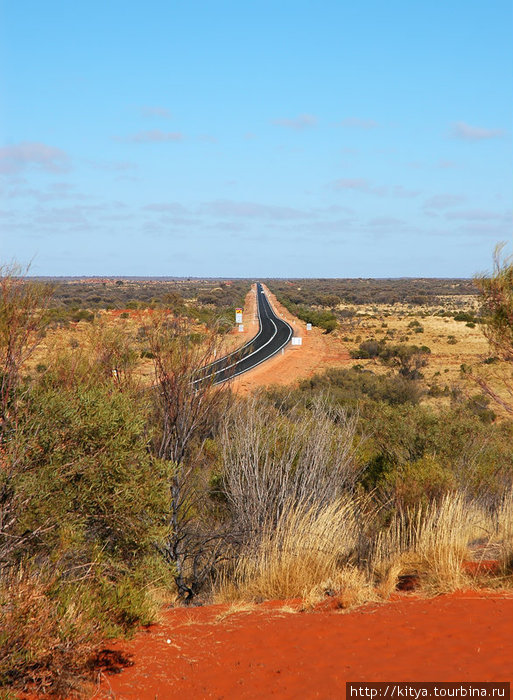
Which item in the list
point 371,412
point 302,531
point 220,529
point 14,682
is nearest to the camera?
point 14,682

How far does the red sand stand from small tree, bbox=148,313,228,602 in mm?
1653

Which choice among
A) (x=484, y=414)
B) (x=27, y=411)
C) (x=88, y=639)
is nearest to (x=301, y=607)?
(x=88, y=639)

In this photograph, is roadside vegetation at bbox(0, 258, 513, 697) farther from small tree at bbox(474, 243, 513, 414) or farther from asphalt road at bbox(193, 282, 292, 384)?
asphalt road at bbox(193, 282, 292, 384)

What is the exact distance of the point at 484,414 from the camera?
850 inches

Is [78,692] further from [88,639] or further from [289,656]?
[289,656]

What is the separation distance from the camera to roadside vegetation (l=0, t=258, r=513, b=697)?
5.38m

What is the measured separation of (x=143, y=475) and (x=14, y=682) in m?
2.44

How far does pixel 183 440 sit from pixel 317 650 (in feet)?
11.8

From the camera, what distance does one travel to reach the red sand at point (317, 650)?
4.89 meters

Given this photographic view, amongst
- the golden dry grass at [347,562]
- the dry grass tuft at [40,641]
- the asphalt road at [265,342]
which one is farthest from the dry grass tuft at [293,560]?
the asphalt road at [265,342]

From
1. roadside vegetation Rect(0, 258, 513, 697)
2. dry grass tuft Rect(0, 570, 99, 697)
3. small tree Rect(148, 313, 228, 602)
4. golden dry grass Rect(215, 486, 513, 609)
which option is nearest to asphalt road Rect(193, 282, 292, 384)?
roadside vegetation Rect(0, 258, 513, 697)

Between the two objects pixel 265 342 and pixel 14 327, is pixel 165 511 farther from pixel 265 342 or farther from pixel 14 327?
pixel 265 342

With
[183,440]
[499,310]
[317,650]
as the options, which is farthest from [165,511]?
[499,310]

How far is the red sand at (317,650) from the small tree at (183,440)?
165 cm
